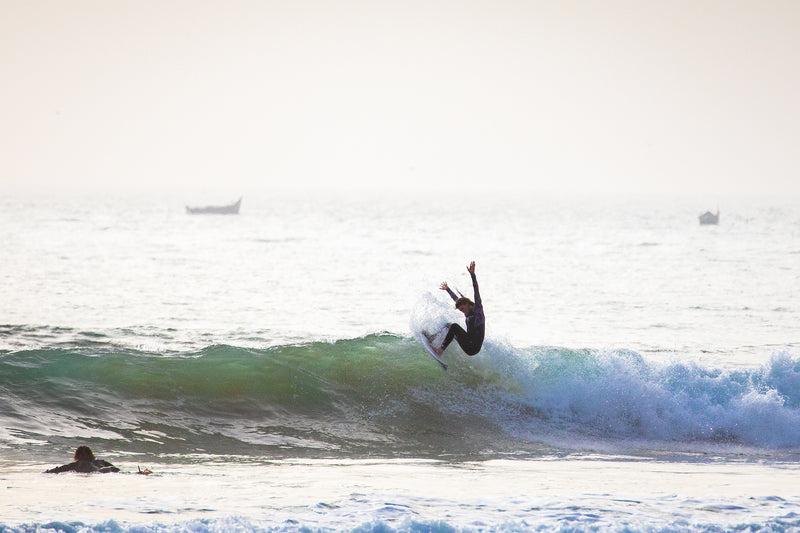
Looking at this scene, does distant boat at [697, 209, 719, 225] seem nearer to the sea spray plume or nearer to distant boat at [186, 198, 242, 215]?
distant boat at [186, 198, 242, 215]

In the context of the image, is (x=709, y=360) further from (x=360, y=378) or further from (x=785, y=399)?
(x=360, y=378)

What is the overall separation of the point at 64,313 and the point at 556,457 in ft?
63.9

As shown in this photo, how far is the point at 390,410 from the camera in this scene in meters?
17.4

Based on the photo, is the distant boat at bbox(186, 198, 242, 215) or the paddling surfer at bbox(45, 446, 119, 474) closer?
the paddling surfer at bbox(45, 446, 119, 474)

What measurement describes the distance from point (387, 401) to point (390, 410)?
0.44m

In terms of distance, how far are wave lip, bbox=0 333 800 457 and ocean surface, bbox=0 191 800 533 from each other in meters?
0.05

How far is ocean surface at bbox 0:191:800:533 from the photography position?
10.1 m

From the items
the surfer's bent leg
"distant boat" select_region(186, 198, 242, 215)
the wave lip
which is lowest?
the wave lip

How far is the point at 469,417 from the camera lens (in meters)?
17.3

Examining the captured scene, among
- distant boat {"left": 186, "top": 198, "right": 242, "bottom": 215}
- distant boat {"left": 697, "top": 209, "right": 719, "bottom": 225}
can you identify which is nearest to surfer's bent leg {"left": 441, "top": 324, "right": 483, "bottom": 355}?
distant boat {"left": 697, "top": 209, "right": 719, "bottom": 225}

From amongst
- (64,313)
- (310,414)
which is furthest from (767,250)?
(310,414)

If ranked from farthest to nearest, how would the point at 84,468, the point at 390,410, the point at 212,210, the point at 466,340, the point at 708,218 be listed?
the point at 212,210, the point at 708,218, the point at 390,410, the point at 466,340, the point at 84,468

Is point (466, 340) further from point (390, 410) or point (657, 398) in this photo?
point (657, 398)

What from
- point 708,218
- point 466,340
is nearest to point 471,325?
point 466,340
